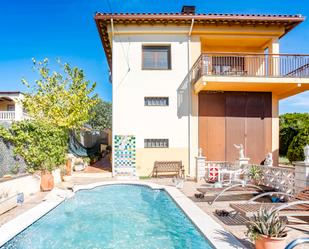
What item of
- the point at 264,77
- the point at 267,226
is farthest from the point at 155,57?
the point at 267,226

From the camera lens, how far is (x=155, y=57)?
15.0 m

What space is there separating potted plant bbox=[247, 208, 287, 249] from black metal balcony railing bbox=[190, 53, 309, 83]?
31.1 ft

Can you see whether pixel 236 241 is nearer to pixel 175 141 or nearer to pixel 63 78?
pixel 175 141

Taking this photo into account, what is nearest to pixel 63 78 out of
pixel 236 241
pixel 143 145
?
pixel 143 145

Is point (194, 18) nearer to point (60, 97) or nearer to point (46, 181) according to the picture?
point (46, 181)

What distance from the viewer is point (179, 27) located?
14641 millimetres

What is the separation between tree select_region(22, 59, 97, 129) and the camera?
58.3ft

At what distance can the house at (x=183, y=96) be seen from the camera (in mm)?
14469

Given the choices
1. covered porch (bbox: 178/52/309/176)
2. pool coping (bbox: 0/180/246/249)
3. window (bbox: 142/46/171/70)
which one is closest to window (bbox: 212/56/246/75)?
covered porch (bbox: 178/52/309/176)

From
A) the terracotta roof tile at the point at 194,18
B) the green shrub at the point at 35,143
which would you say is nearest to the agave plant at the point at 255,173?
the terracotta roof tile at the point at 194,18

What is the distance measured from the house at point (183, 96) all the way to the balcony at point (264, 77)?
90 millimetres

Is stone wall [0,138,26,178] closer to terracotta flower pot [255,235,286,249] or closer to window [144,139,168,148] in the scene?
window [144,139,168,148]

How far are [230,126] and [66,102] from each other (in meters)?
11.3

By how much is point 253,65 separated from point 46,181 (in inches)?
501
